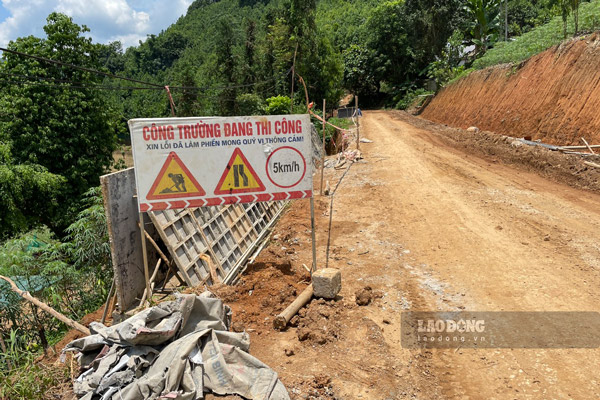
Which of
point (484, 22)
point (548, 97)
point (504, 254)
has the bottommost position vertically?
point (504, 254)

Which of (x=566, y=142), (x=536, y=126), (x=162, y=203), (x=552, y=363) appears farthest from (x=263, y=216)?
(x=536, y=126)

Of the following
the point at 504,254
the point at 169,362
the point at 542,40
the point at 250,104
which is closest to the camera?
the point at 169,362

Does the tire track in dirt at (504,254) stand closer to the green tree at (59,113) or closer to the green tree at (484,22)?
the green tree at (59,113)

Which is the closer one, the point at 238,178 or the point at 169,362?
the point at 169,362

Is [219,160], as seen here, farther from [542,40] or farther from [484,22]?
[484,22]

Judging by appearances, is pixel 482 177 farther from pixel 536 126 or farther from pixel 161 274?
pixel 161 274

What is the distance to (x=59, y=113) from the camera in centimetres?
1738

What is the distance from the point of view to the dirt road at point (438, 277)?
4.13 metres

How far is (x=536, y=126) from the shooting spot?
15508mm

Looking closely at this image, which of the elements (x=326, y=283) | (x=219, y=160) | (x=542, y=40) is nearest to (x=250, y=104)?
(x=542, y=40)

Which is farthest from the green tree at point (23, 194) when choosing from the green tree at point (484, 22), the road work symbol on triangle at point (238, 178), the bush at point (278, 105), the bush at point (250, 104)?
the green tree at point (484, 22)

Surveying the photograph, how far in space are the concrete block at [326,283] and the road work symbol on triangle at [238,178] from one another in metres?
1.53

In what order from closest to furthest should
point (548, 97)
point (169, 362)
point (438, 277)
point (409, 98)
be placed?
1. point (169, 362)
2. point (438, 277)
3. point (548, 97)
4. point (409, 98)

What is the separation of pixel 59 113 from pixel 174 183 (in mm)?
15068
